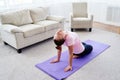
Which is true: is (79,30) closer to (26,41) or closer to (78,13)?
(78,13)

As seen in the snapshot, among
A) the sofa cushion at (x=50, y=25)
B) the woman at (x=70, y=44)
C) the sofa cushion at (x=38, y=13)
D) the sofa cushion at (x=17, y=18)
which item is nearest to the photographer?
the woman at (x=70, y=44)

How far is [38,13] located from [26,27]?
68 cm

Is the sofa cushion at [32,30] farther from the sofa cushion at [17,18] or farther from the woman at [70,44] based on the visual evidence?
A: the woman at [70,44]

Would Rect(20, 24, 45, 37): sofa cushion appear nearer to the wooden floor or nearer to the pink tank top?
the pink tank top

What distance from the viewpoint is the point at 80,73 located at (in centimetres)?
238

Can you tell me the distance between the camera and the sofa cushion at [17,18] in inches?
130

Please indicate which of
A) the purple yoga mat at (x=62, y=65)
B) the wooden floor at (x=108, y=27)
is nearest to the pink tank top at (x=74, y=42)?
the purple yoga mat at (x=62, y=65)

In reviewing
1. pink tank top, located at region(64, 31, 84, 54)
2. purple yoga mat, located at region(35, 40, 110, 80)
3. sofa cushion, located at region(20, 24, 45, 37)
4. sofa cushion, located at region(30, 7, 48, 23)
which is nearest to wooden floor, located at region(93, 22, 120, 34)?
purple yoga mat, located at region(35, 40, 110, 80)

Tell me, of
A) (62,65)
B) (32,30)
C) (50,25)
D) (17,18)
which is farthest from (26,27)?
(62,65)

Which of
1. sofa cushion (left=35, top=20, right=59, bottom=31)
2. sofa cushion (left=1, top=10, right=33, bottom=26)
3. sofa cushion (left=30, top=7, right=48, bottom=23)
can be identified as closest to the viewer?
sofa cushion (left=1, top=10, right=33, bottom=26)

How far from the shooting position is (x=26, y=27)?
3.35 metres

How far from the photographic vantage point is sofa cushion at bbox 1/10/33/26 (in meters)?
3.31

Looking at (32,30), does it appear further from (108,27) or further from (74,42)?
(108,27)

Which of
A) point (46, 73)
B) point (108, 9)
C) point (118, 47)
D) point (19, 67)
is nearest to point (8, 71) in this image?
point (19, 67)
